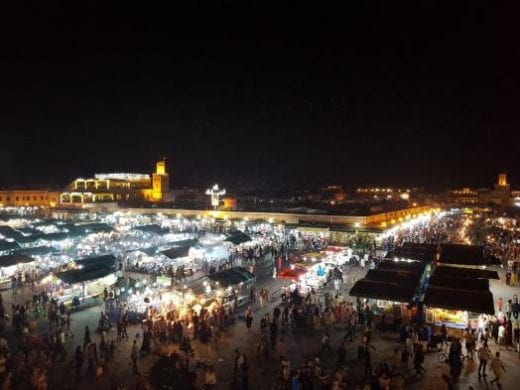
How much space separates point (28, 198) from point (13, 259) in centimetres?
5981

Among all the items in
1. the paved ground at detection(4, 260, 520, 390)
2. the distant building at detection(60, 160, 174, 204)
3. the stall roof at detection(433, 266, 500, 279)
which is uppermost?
the distant building at detection(60, 160, 174, 204)

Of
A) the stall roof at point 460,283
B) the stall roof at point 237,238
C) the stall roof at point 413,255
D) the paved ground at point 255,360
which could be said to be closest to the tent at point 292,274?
the paved ground at point 255,360

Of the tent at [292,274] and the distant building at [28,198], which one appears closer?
the tent at [292,274]

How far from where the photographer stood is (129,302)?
48.3ft

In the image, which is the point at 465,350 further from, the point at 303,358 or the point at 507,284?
the point at 507,284

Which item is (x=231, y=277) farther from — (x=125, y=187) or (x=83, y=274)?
(x=125, y=187)

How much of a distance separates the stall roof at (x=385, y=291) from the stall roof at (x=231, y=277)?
4.24 metres

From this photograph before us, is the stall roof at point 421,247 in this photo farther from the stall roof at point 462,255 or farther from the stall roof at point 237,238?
the stall roof at point 237,238

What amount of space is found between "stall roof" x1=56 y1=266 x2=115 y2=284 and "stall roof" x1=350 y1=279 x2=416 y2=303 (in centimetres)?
993

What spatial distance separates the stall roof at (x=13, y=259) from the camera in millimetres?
18417

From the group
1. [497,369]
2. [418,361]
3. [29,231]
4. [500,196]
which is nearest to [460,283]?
[497,369]

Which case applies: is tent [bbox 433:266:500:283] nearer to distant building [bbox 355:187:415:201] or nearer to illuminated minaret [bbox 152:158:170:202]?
illuminated minaret [bbox 152:158:170:202]

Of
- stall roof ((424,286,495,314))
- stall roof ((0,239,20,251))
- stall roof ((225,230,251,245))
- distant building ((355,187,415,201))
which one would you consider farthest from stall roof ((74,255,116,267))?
distant building ((355,187,415,201))

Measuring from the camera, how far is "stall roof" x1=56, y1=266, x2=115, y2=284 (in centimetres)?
1558
